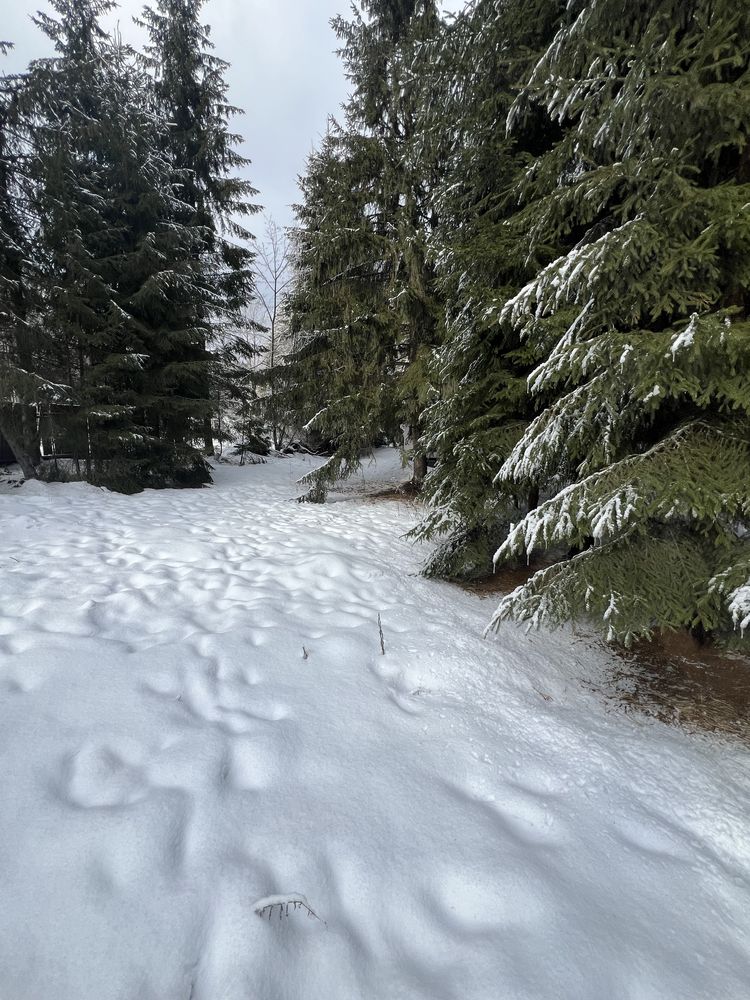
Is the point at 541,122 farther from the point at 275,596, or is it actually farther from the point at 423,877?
the point at 423,877

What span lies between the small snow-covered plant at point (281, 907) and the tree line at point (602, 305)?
66.5 inches

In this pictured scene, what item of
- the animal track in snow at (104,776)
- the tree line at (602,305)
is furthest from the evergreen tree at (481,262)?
the animal track in snow at (104,776)

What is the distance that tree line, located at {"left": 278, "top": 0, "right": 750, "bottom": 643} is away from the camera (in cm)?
221

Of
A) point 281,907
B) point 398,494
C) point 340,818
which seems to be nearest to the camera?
point 281,907

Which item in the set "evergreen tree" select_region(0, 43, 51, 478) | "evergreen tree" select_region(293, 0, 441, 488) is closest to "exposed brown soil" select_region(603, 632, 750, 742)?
"evergreen tree" select_region(293, 0, 441, 488)

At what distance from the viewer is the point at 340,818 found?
1.61 m

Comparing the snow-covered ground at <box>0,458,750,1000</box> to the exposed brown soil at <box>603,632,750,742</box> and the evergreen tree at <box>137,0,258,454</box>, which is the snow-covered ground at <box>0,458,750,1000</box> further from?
the evergreen tree at <box>137,0,258,454</box>

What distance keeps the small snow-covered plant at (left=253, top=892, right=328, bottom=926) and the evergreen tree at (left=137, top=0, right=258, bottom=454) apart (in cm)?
1146

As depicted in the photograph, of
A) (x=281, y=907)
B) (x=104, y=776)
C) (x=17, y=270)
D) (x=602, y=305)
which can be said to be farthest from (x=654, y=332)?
(x=17, y=270)

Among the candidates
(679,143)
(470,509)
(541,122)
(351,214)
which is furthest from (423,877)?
(351,214)

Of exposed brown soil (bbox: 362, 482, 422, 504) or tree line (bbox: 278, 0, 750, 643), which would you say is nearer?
tree line (bbox: 278, 0, 750, 643)

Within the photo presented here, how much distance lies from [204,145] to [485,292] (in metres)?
12.7

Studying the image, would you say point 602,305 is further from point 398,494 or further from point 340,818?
point 398,494

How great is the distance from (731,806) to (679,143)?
3.49 metres
